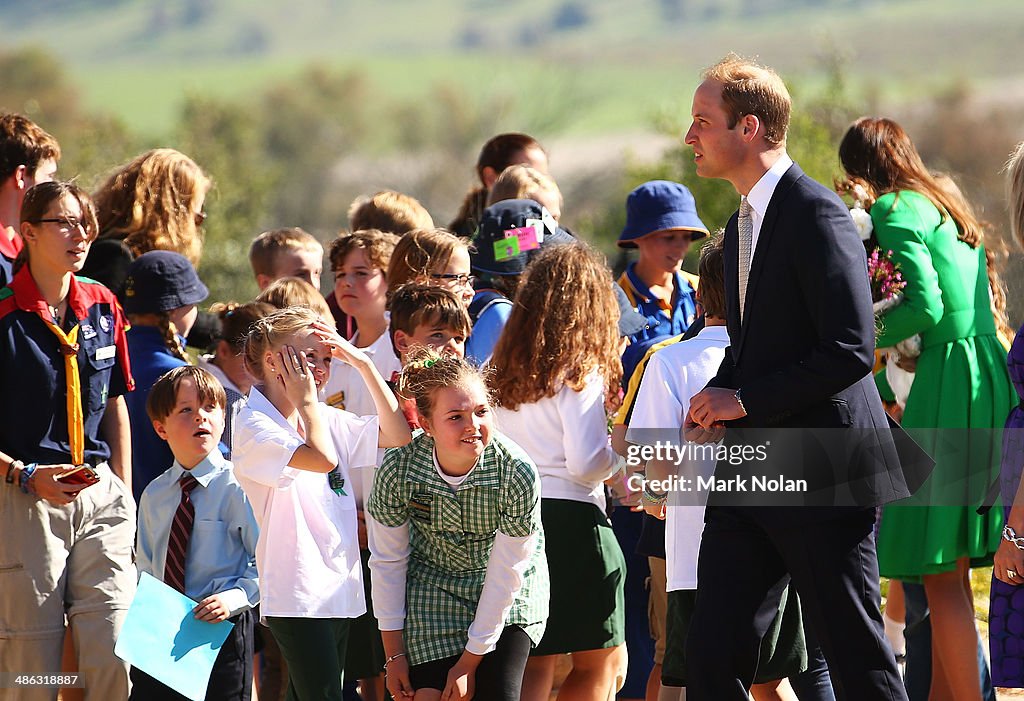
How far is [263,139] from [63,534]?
231 ft

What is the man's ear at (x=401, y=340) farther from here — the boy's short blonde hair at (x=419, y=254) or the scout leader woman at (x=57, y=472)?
the scout leader woman at (x=57, y=472)

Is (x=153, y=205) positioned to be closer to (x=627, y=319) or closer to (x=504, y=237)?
(x=504, y=237)

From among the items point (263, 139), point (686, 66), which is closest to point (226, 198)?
point (263, 139)

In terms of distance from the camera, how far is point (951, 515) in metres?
4.57

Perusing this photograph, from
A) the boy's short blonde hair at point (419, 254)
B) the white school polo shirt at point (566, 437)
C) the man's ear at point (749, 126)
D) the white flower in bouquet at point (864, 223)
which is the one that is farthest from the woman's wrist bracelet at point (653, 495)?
the white flower in bouquet at point (864, 223)

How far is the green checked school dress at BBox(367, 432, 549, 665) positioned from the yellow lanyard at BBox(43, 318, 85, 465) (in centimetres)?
108

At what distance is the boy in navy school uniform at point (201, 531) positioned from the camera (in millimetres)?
4145

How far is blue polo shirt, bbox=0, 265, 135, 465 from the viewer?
4.10m

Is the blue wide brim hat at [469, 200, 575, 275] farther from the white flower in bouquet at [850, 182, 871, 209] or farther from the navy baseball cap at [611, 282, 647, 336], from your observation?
the white flower in bouquet at [850, 182, 871, 209]

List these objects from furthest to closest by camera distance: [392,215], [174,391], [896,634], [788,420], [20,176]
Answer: [392,215], [896,634], [20,176], [174,391], [788,420]

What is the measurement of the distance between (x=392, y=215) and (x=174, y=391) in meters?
1.86

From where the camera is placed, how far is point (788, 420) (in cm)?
345

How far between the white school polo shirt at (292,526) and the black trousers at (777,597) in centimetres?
107

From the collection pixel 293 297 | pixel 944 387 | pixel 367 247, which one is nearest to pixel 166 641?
pixel 293 297
